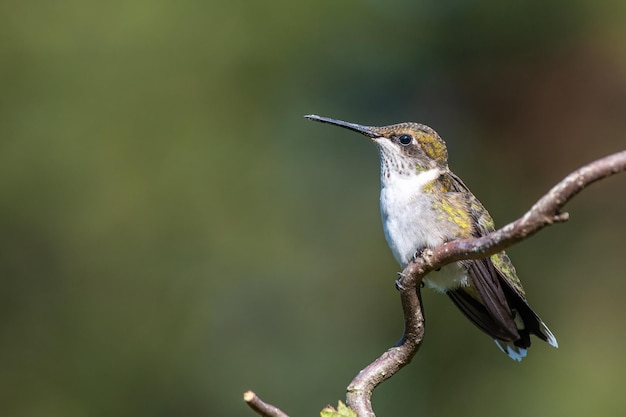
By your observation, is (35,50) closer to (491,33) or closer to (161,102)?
(161,102)

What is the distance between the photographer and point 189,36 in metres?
10.1

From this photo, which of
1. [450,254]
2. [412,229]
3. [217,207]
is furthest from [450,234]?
[217,207]

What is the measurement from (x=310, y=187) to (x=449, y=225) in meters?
6.52

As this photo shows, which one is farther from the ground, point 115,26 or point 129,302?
point 115,26

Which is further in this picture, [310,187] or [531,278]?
[310,187]

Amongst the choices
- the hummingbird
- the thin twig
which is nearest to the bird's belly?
the hummingbird

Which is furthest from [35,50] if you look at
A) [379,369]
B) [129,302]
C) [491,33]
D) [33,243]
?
[379,369]

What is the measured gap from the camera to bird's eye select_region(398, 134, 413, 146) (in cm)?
480

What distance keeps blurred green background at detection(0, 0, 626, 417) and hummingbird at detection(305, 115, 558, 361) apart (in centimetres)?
404

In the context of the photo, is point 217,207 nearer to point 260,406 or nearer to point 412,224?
point 412,224

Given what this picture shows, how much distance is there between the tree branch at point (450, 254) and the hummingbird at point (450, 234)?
3.44 ft

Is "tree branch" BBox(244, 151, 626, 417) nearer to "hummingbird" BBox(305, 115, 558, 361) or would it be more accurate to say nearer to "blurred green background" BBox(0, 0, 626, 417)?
"hummingbird" BBox(305, 115, 558, 361)

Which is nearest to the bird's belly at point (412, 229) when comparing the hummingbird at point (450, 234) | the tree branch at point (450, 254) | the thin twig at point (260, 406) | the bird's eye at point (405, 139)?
the hummingbird at point (450, 234)

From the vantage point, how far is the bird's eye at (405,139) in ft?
15.7
